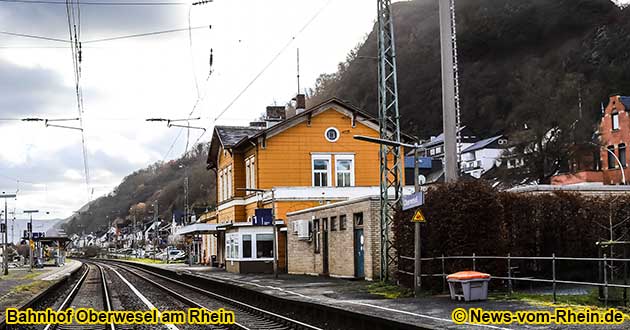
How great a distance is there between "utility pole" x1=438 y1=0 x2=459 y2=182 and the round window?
17.0 meters

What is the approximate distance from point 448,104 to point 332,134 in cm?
1830

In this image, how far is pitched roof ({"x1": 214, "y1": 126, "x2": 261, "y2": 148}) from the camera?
53.1m

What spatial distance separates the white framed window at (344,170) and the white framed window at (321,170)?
529 mm

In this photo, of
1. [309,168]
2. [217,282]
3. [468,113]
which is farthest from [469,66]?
[217,282]

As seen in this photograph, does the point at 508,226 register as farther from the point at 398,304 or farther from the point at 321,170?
the point at 321,170

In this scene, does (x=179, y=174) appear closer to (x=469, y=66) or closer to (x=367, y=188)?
(x=469, y=66)

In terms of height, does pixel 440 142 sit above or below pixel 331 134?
above

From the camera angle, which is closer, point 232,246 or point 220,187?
point 232,246

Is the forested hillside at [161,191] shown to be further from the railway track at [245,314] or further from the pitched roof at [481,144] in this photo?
the railway track at [245,314]

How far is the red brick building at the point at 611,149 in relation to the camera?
Result: 67.4 metres

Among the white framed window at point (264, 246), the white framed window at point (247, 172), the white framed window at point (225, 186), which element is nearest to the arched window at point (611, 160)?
the white framed window at point (225, 186)

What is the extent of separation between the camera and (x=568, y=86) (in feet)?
314

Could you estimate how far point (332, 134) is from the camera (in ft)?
153

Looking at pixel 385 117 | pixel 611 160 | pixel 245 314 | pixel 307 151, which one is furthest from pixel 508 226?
pixel 611 160
